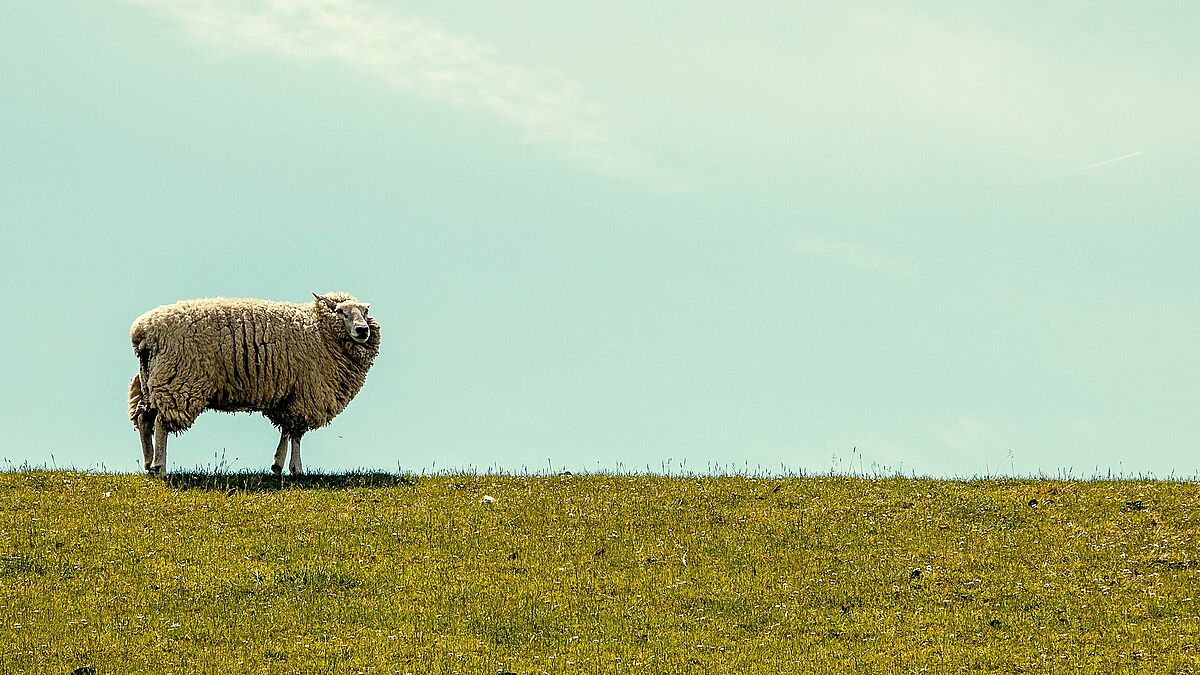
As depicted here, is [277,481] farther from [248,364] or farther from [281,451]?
[248,364]

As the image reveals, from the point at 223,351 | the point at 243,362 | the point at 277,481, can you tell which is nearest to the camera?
the point at 277,481

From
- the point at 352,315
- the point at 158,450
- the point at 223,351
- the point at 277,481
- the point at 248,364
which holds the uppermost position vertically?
the point at 352,315

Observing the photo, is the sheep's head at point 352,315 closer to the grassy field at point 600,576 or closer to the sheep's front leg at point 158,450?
the grassy field at point 600,576

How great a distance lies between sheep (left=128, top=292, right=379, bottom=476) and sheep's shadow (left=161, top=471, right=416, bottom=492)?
0.89 meters

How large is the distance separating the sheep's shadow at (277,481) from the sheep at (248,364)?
885mm

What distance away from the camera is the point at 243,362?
26.0 metres

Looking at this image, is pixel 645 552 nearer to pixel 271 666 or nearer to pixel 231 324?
pixel 271 666

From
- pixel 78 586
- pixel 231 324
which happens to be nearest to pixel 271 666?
pixel 78 586

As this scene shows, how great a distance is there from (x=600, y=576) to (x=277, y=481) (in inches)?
337

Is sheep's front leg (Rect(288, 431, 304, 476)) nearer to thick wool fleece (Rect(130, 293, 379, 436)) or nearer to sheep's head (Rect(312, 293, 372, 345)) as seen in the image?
thick wool fleece (Rect(130, 293, 379, 436))

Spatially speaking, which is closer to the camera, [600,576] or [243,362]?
[600,576]

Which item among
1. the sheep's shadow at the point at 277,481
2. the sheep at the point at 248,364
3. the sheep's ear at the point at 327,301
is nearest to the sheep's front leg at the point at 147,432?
the sheep at the point at 248,364

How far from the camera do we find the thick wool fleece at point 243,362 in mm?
25656

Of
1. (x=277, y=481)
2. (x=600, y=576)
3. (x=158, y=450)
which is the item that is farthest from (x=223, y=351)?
(x=600, y=576)
